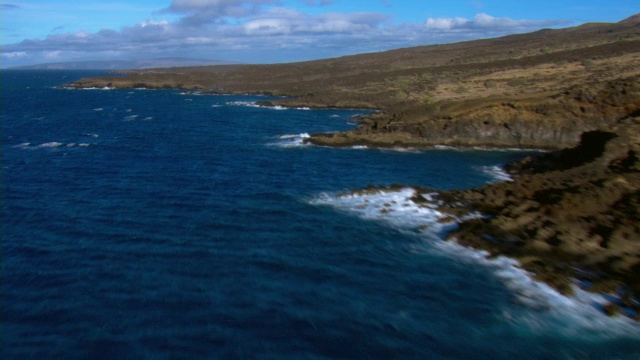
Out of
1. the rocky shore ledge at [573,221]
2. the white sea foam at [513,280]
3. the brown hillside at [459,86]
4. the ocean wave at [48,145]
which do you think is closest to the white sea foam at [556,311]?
the white sea foam at [513,280]

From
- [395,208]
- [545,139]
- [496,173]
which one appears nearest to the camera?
[395,208]

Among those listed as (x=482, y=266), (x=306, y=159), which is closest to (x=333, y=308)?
(x=482, y=266)

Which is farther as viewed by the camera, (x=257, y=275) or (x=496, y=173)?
(x=496, y=173)

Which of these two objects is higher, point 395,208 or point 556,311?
point 395,208

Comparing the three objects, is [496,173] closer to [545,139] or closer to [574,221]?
[545,139]

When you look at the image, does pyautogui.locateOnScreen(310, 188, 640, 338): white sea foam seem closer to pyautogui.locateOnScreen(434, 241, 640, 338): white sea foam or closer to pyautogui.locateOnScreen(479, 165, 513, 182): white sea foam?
pyautogui.locateOnScreen(434, 241, 640, 338): white sea foam

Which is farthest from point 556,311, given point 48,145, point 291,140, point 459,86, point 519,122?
point 459,86
